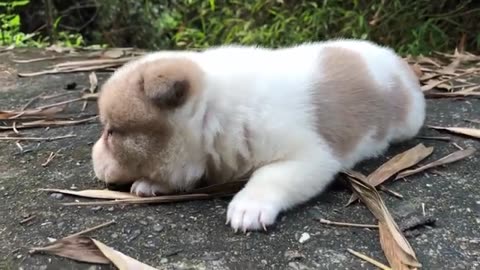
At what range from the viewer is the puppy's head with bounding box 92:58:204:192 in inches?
116

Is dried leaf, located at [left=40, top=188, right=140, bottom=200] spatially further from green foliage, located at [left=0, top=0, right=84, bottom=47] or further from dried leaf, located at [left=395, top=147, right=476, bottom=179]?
green foliage, located at [left=0, top=0, right=84, bottom=47]

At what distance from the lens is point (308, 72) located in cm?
333

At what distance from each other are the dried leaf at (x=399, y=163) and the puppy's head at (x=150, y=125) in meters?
0.77

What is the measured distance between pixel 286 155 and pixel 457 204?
2.39 feet

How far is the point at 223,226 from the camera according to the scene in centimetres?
280

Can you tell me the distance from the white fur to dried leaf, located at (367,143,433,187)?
14cm

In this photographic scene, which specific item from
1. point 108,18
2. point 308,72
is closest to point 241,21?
point 108,18

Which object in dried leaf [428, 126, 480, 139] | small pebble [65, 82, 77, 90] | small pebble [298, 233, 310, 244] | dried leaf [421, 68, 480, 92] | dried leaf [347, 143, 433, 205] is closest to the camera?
small pebble [298, 233, 310, 244]

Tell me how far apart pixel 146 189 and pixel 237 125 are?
18.6 inches

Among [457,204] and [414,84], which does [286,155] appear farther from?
[414,84]

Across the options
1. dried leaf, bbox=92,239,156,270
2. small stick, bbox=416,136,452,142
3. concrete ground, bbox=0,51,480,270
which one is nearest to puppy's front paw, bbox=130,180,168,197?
concrete ground, bbox=0,51,480,270

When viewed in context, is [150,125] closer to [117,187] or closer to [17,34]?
[117,187]

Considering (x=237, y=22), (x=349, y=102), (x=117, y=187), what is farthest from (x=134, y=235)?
(x=237, y=22)

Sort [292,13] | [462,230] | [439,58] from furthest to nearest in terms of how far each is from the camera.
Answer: [292,13]
[439,58]
[462,230]
